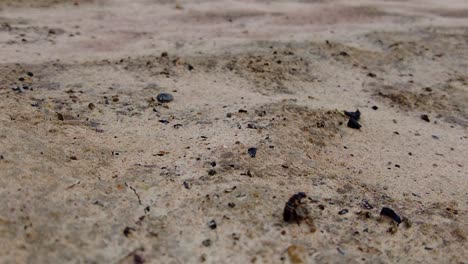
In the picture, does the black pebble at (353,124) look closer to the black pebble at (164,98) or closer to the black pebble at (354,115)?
the black pebble at (354,115)

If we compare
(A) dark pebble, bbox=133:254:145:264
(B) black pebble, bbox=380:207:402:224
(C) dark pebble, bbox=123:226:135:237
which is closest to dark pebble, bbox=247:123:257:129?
(B) black pebble, bbox=380:207:402:224

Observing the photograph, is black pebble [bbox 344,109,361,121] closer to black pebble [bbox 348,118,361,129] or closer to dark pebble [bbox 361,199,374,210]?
black pebble [bbox 348,118,361,129]

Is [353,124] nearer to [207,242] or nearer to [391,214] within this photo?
[391,214]

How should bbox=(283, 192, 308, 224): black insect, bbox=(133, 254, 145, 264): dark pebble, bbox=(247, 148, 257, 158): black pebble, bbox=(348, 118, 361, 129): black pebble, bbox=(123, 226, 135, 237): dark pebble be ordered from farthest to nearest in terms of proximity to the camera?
bbox=(348, 118, 361, 129): black pebble < bbox=(247, 148, 257, 158): black pebble < bbox=(283, 192, 308, 224): black insect < bbox=(123, 226, 135, 237): dark pebble < bbox=(133, 254, 145, 264): dark pebble

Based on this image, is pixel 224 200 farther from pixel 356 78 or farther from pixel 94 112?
pixel 356 78

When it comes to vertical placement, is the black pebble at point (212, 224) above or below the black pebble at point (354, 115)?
below

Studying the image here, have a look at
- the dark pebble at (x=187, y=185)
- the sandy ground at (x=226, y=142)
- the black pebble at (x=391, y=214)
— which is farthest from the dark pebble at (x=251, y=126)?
the black pebble at (x=391, y=214)
